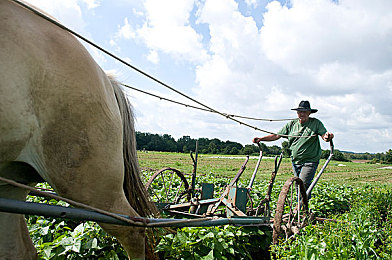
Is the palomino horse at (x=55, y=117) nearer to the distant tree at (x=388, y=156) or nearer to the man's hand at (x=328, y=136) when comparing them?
the man's hand at (x=328, y=136)

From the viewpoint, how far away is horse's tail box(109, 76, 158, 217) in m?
2.37

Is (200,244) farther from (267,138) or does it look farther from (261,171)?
(261,171)

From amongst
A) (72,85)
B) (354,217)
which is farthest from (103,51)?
(354,217)

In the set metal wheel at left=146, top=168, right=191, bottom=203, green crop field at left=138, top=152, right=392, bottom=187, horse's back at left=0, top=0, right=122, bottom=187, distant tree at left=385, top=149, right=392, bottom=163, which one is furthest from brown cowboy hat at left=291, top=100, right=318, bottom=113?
distant tree at left=385, top=149, right=392, bottom=163

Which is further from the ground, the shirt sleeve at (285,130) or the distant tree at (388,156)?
the distant tree at (388,156)

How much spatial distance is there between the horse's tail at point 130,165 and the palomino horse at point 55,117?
26 centimetres

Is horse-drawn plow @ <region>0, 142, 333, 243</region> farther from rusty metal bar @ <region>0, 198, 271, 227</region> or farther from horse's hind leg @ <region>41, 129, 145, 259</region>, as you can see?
horse's hind leg @ <region>41, 129, 145, 259</region>

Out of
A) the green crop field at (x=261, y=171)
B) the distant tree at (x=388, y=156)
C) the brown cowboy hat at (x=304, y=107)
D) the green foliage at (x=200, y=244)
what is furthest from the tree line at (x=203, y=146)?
the green foliage at (x=200, y=244)

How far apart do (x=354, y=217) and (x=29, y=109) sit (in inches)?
157

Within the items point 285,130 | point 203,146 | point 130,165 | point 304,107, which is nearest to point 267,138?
point 285,130

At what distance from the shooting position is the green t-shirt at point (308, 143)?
4.84 metres

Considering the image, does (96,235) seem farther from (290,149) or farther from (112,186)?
(290,149)

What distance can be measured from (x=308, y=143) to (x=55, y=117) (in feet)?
13.8

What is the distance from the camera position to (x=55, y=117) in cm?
168
